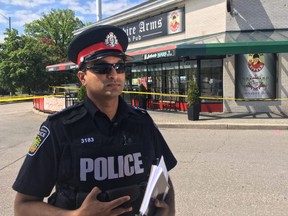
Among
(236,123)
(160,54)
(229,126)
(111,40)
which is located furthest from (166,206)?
(160,54)

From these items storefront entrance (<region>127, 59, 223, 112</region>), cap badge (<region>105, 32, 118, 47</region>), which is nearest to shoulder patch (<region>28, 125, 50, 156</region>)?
cap badge (<region>105, 32, 118, 47</region>)

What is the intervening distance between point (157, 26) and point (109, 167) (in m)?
18.6

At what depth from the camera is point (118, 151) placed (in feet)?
5.65

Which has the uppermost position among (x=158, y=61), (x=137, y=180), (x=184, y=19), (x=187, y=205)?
(x=184, y=19)

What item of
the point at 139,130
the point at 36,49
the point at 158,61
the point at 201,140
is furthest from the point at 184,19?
the point at 36,49

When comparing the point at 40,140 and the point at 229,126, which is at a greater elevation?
the point at 40,140

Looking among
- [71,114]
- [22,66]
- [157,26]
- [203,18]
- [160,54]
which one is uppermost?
[157,26]

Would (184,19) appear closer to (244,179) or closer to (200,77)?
(200,77)

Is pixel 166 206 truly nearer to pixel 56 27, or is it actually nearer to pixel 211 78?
pixel 211 78

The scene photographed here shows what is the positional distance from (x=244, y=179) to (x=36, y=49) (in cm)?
3593

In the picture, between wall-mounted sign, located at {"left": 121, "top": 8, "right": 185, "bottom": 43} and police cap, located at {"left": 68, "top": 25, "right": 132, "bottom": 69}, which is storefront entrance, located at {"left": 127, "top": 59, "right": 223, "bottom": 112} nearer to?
wall-mounted sign, located at {"left": 121, "top": 8, "right": 185, "bottom": 43}

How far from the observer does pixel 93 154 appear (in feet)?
5.50

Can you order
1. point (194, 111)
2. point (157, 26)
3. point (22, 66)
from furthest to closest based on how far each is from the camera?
1. point (22, 66)
2. point (157, 26)
3. point (194, 111)

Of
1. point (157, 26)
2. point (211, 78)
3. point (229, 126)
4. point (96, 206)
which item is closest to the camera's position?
point (96, 206)
